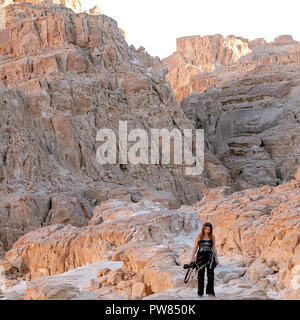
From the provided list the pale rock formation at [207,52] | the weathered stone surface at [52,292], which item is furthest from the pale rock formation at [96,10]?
the weathered stone surface at [52,292]

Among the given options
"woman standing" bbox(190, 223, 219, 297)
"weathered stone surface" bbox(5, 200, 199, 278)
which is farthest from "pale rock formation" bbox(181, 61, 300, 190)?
"woman standing" bbox(190, 223, 219, 297)

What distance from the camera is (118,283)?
9.62 meters

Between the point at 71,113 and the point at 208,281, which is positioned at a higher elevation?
the point at 71,113

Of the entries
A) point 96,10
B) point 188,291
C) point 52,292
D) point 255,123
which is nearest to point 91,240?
point 52,292

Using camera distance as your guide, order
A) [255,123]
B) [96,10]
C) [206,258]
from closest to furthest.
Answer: [206,258] → [255,123] → [96,10]

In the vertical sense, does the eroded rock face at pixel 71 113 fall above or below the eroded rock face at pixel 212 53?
below

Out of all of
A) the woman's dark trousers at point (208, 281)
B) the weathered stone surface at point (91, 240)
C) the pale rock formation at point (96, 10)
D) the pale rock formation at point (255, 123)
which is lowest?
the weathered stone surface at point (91, 240)

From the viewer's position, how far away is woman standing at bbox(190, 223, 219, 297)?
724cm

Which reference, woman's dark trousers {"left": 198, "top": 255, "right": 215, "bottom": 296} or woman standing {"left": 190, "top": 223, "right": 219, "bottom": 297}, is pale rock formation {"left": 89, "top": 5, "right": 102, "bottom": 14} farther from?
woman's dark trousers {"left": 198, "top": 255, "right": 215, "bottom": 296}

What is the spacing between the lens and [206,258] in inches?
289

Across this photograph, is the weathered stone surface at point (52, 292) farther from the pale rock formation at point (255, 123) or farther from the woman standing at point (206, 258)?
the pale rock formation at point (255, 123)

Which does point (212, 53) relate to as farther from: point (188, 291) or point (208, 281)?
point (208, 281)

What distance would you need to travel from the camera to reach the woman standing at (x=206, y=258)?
7238mm
